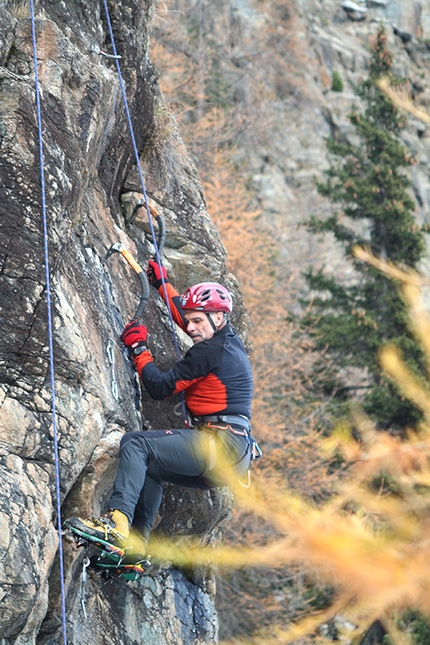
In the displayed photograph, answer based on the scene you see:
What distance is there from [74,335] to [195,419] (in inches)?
51.2

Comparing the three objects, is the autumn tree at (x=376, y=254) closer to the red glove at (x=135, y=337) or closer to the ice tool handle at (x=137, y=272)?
the ice tool handle at (x=137, y=272)

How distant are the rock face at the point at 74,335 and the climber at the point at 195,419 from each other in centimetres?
22

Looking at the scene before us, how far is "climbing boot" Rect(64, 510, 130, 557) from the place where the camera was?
5223 millimetres

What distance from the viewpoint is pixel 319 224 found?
22922mm

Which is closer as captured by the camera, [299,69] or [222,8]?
[222,8]

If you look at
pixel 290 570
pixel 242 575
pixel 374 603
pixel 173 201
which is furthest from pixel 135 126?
pixel 242 575

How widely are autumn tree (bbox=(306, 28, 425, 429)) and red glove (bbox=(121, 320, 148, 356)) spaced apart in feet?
44.1

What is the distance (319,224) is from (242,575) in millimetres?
9414

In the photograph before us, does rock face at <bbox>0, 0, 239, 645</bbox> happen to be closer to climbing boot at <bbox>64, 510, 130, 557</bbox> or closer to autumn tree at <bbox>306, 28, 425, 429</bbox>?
climbing boot at <bbox>64, 510, 130, 557</bbox>

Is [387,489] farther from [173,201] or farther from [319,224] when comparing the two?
[173,201]

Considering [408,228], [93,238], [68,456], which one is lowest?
[408,228]

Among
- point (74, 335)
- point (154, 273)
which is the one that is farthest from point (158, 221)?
point (74, 335)

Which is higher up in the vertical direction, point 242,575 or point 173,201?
point 173,201

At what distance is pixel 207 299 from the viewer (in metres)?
6.38
